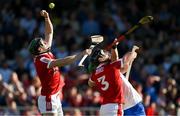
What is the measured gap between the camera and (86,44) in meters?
19.6

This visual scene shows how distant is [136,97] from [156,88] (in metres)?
4.78

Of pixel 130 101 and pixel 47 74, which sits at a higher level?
pixel 47 74

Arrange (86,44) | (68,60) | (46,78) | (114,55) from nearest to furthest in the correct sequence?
(68,60)
(114,55)
(46,78)
(86,44)

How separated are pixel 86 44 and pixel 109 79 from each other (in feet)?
23.0

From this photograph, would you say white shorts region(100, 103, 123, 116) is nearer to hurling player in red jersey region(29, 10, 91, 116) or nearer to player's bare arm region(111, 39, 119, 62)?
player's bare arm region(111, 39, 119, 62)

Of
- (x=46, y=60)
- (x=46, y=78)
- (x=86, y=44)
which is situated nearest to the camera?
(x=46, y=60)

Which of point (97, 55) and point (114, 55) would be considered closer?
point (97, 55)

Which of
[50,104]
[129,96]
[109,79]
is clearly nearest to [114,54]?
[109,79]

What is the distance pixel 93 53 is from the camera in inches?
499

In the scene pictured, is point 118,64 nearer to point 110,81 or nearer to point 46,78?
point 110,81

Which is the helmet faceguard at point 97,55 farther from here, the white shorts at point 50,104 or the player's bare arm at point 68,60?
the white shorts at point 50,104

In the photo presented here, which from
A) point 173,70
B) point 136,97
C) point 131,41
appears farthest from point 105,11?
point 136,97

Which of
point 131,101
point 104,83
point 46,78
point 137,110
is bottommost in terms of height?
point 137,110

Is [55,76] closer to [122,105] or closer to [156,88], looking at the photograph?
[122,105]
